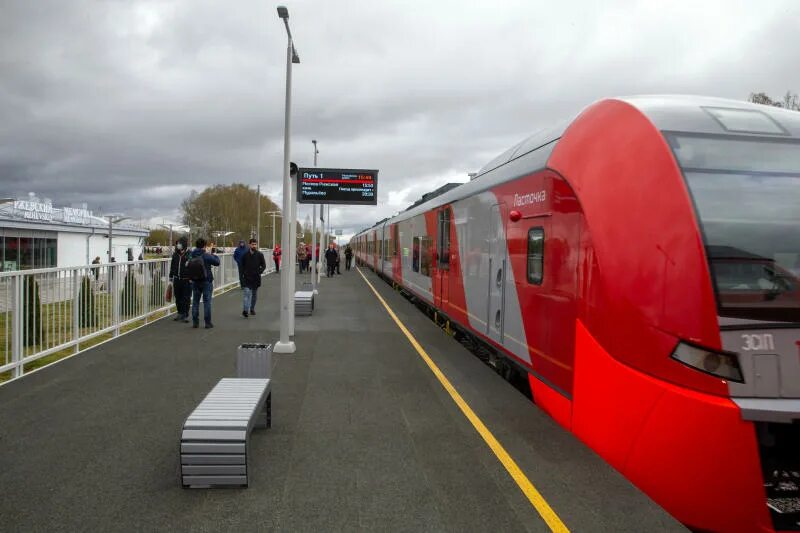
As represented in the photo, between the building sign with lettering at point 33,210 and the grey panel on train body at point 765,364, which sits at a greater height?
the building sign with lettering at point 33,210

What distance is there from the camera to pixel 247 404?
431 centimetres

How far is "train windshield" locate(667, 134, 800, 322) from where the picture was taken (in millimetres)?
3141

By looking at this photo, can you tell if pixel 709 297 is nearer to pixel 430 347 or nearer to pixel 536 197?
pixel 536 197

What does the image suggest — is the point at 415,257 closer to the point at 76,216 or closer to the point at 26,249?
the point at 26,249

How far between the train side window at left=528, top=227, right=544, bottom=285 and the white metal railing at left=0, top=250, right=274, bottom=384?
585 cm

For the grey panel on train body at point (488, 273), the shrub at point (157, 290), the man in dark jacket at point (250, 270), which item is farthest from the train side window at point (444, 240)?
the shrub at point (157, 290)

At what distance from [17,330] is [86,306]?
1.99 meters

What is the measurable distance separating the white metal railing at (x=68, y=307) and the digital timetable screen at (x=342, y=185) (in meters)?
4.29

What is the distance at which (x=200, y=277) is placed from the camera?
1095cm

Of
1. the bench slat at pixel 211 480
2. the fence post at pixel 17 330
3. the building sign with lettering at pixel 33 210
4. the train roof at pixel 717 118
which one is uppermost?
the building sign with lettering at pixel 33 210

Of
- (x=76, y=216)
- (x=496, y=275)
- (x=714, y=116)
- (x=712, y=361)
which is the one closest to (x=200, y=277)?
(x=496, y=275)

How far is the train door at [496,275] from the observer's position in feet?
20.9

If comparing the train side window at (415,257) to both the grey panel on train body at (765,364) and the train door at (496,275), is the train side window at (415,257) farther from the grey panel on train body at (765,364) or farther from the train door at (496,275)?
the grey panel on train body at (765,364)

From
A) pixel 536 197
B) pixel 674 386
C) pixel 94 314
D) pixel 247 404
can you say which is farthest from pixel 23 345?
pixel 674 386
